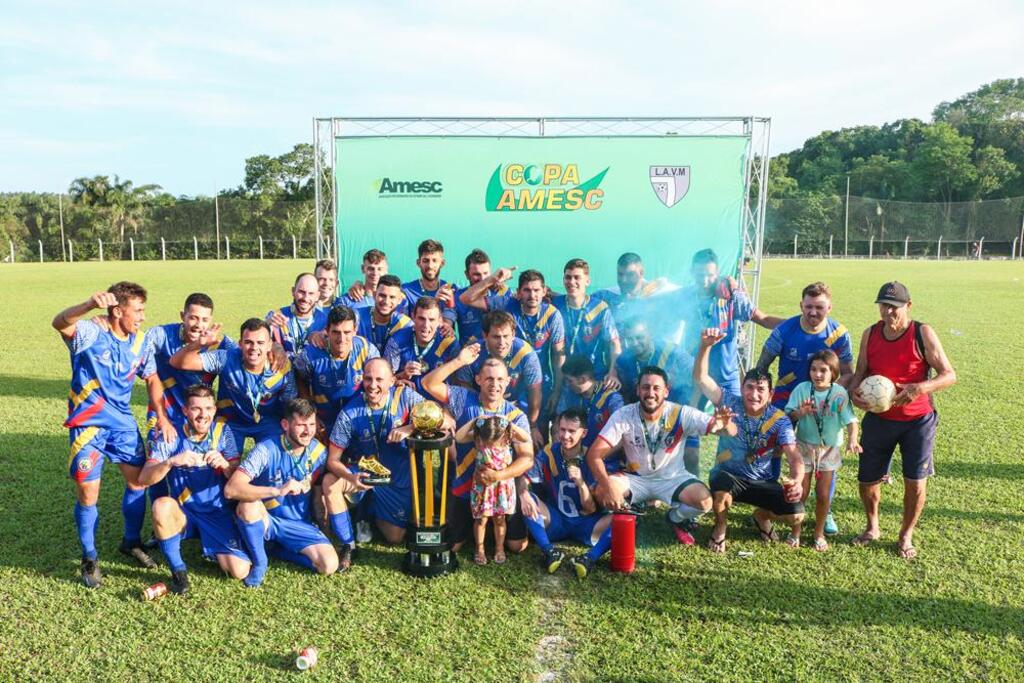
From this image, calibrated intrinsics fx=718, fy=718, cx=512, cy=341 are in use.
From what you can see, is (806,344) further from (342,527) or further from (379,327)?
(342,527)

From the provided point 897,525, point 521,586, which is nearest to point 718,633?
point 521,586

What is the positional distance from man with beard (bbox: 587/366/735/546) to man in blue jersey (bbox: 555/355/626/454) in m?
0.43

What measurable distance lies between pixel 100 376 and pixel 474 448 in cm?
250

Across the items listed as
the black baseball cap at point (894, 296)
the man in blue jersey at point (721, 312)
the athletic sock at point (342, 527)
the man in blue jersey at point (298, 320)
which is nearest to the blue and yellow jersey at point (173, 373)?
the man in blue jersey at point (298, 320)

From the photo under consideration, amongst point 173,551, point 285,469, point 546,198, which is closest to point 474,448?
point 285,469

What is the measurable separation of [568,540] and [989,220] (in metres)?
65.3

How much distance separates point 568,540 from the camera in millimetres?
5227

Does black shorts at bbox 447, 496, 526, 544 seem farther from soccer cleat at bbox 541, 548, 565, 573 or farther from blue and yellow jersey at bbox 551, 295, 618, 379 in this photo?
blue and yellow jersey at bbox 551, 295, 618, 379

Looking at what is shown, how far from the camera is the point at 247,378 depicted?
5.06m

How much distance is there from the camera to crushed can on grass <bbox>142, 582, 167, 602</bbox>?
435cm

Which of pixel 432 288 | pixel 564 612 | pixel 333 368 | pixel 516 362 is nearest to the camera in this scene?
pixel 564 612

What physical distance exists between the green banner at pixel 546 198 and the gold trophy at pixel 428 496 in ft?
16.0

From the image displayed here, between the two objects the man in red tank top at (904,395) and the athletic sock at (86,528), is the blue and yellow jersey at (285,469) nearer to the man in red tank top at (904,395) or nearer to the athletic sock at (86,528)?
the athletic sock at (86,528)

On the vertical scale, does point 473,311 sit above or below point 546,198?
below
